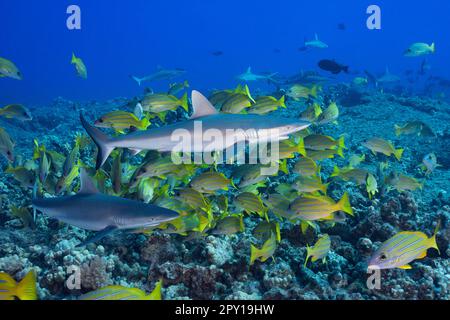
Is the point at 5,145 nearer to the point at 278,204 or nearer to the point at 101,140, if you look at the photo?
the point at 101,140

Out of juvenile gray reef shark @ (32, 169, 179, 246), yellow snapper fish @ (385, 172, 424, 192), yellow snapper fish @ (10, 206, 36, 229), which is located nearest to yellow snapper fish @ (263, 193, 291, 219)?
juvenile gray reef shark @ (32, 169, 179, 246)

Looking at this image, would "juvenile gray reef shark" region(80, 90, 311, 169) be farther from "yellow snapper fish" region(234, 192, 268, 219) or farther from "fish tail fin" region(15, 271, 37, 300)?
"fish tail fin" region(15, 271, 37, 300)

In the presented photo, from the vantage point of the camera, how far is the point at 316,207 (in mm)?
4199

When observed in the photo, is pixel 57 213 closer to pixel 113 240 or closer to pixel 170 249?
pixel 113 240

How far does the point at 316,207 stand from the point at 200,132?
5.70 feet

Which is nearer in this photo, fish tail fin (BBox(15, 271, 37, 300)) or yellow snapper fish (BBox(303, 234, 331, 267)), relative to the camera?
fish tail fin (BBox(15, 271, 37, 300))

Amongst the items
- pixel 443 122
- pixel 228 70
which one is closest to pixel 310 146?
pixel 443 122

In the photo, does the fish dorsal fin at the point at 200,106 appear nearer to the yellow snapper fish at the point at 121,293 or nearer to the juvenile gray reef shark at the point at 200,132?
the juvenile gray reef shark at the point at 200,132

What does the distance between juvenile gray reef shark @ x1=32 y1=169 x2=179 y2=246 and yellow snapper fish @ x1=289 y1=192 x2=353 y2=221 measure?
1591 millimetres

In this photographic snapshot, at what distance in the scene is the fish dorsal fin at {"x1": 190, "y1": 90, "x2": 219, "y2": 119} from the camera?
4.38 meters

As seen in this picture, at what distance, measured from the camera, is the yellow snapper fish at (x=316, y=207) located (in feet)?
Answer: 13.7

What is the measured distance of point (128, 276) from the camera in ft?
14.3

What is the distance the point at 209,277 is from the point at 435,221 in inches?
171

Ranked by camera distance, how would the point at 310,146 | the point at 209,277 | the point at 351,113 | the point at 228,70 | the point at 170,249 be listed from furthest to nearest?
the point at 228,70 < the point at 351,113 < the point at 310,146 < the point at 170,249 < the point at 209,277
